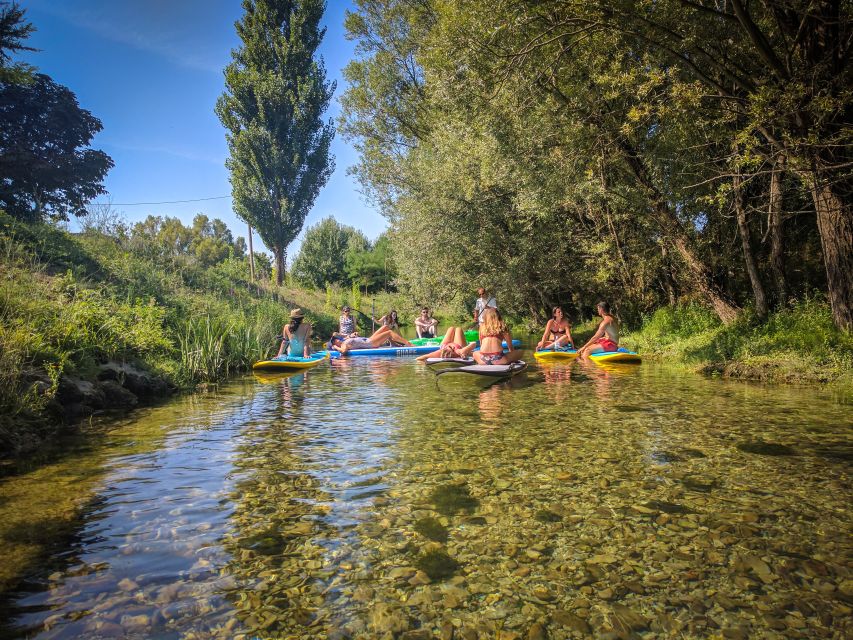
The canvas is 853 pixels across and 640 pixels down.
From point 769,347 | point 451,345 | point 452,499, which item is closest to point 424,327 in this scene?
point 451,345

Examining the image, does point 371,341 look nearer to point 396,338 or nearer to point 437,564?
A: point 396,338

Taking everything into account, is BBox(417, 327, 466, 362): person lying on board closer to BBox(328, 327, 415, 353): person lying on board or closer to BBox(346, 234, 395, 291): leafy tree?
BBox(328, 327, 415, 353): person lying on board

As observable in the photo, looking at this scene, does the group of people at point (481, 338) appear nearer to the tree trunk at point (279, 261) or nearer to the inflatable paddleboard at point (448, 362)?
the inflatable paddleboard at point (448, 362)

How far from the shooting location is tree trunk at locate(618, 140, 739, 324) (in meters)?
12.9

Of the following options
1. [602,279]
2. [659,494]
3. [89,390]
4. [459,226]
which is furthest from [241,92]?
[659,494]

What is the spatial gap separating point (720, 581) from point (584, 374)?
29.7ft

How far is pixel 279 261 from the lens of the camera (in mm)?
35344

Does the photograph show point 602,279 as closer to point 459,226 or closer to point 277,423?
point 459,226

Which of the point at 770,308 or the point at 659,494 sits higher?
the point at 770,308

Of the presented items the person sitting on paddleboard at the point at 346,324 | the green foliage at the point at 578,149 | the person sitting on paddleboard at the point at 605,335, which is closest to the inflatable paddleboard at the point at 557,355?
the person sitting on paddleboard at the point at 605,335

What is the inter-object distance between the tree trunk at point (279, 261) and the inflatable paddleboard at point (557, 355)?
25.0 metres

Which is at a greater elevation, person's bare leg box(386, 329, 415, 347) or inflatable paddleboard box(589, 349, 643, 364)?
person's bare leg box(386, 329, 415, 347)

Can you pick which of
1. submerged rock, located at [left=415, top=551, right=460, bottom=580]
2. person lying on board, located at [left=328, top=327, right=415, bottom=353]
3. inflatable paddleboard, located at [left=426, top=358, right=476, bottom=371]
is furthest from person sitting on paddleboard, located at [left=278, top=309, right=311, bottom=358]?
submerged rock, located at [left=415, top=551, right=460, bottom=580]

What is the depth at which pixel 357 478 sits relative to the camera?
4.89 m
